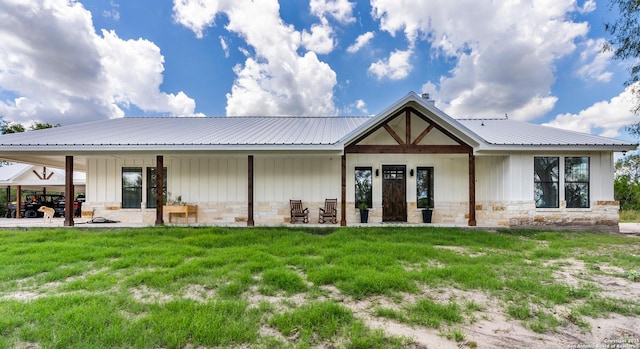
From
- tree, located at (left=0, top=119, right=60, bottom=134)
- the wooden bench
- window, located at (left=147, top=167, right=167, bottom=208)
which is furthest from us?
tree, located at (left=0, top=119, right=60, bottom=134)

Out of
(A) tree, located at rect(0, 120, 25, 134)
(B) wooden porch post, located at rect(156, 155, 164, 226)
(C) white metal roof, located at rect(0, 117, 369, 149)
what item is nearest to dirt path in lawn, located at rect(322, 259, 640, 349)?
(C) white metal roof, located at rect(0, 117, 369, 149)

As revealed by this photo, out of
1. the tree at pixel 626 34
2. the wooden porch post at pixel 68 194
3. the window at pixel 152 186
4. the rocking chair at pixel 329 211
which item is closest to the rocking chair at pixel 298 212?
the rocking chair at pixel 329 211

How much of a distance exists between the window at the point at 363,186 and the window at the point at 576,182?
6.43 m

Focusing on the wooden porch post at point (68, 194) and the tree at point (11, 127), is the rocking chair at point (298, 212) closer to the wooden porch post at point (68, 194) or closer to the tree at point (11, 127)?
the wooden porch post at point (68, 194)

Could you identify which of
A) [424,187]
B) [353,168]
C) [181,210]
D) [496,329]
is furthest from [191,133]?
[496,329]

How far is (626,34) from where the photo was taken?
8.03 metres

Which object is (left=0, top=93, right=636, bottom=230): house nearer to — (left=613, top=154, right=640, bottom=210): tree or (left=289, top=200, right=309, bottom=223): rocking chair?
(left=289, top=200, right=309, bottom=223): rocking chair

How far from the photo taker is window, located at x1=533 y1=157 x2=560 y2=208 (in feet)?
29.6

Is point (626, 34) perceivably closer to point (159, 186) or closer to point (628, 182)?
point (159, 186)

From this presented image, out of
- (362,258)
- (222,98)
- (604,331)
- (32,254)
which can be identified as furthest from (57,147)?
(604,331)

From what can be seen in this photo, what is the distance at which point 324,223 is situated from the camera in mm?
9633

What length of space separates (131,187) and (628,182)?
28.8m

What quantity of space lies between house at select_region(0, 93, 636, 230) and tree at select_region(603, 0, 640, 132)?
250 centimetres

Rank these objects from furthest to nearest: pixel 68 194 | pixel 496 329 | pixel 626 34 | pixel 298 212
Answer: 1. pixel 298 212
2. pixel 68 194
3. pixel 626 34
4. pixel 496 329
